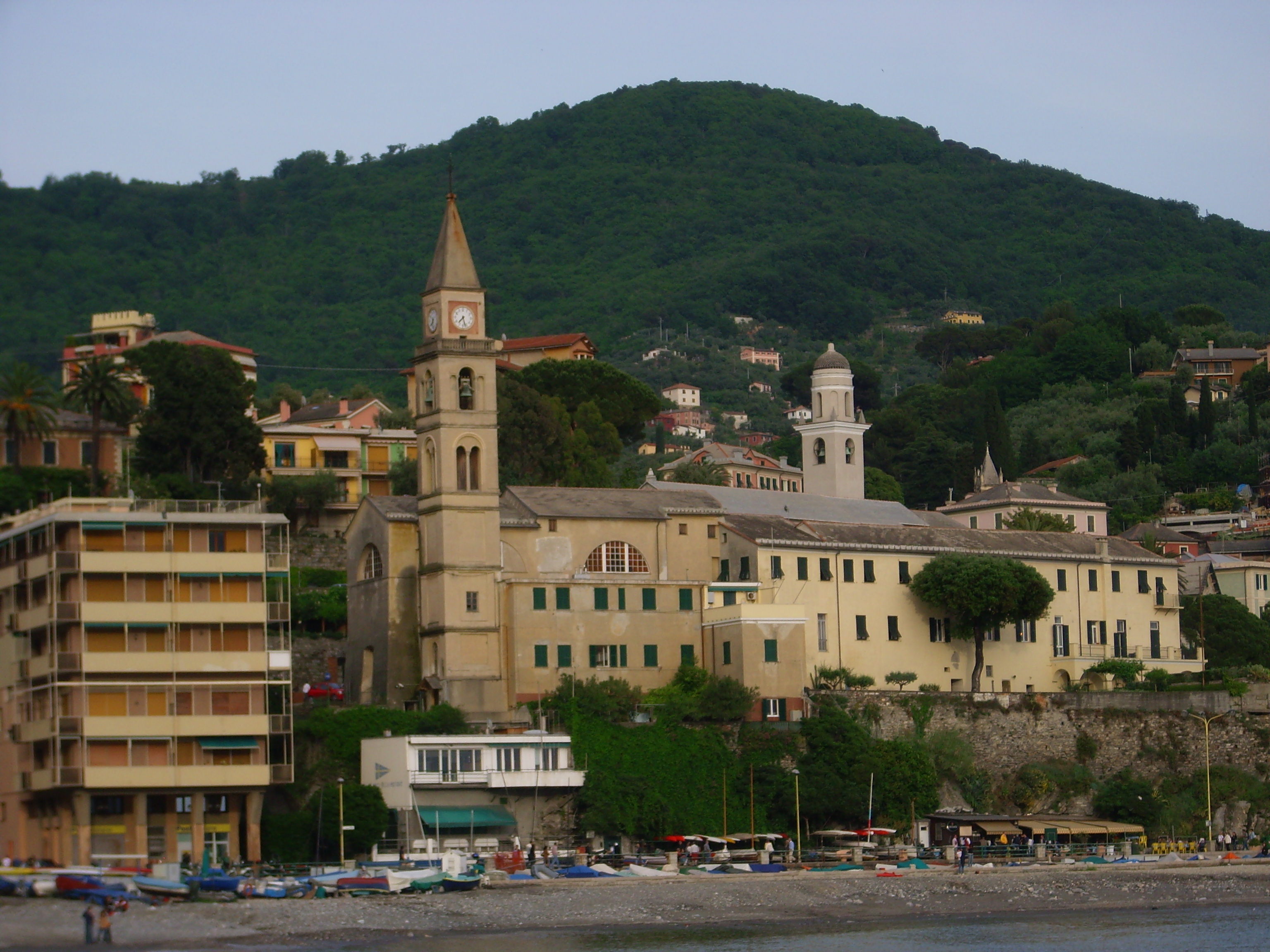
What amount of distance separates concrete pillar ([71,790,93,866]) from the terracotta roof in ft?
224

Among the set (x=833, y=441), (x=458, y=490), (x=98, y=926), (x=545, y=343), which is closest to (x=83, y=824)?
(x=98, y=926)

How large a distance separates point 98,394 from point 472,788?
28373mm

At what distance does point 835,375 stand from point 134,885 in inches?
2054

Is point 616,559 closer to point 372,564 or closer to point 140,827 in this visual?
point 372,564

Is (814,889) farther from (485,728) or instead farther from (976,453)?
(976,453)

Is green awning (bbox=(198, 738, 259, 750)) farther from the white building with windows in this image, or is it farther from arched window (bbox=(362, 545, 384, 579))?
arched window (bbox=(362, 545, 384, 579))

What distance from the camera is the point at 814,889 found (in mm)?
63375

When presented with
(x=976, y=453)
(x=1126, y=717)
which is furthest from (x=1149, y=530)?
(x=1126, y=717)

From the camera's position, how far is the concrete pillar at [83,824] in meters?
62.6

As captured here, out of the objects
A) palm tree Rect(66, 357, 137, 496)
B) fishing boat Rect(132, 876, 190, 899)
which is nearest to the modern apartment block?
fishing boat Rect(132, 876, 190, 899)

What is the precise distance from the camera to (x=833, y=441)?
9812cm

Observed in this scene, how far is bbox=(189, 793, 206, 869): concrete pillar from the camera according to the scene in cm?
6425

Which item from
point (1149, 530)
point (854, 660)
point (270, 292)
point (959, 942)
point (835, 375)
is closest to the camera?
point (959, 942)

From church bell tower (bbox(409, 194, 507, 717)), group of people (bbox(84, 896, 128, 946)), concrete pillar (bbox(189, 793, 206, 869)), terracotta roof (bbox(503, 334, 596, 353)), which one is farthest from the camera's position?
terracotta roof (bbox(503, 334, 596, 353))
